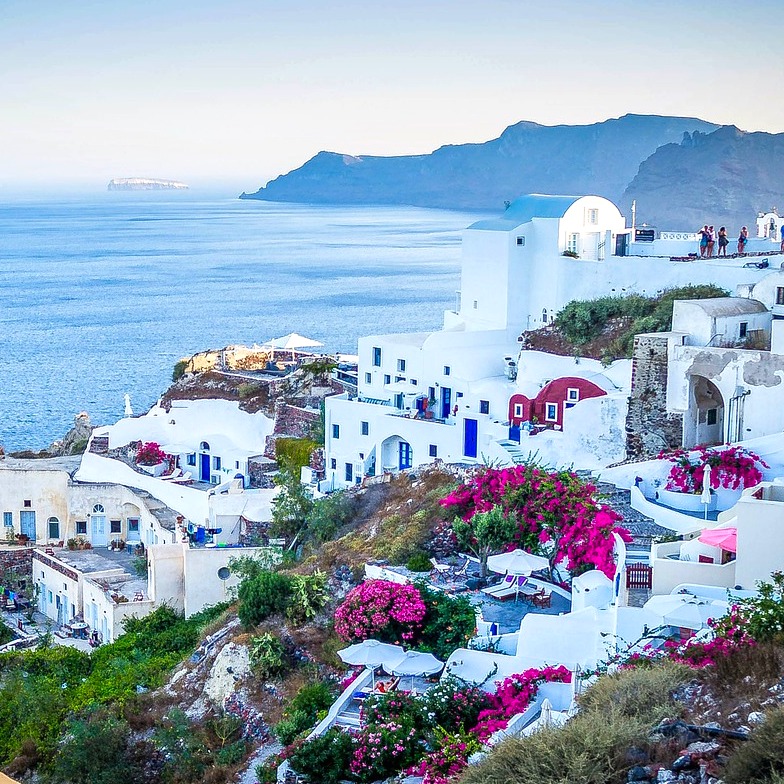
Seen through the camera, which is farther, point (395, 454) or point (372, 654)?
point (395, 454)

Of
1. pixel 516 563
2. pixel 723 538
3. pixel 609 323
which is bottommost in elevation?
pixel 516 563

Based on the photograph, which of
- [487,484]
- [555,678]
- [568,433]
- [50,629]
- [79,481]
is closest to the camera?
[555,678]

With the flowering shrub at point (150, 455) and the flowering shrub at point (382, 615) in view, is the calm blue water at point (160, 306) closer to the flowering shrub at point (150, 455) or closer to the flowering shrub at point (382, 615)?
the flowering shrub at point (150, 455)

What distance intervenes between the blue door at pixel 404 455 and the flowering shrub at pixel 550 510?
7733mm

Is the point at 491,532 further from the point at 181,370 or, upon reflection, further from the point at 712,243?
the point at 181,370

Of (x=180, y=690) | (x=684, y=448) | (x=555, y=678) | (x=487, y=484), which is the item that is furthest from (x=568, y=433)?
(x=555, y=678)

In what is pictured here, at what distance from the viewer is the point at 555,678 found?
14.1 metres

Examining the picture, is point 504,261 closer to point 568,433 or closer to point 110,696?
point 568,433

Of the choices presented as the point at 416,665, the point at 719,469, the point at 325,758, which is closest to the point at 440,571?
the point at 416,665

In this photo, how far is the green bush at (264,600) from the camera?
19203 mm

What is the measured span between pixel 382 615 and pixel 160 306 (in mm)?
86177

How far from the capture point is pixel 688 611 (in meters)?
14.7

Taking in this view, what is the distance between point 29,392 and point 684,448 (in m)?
47.4

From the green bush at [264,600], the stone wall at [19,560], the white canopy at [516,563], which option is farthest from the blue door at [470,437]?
the stone wall at [19,560]
